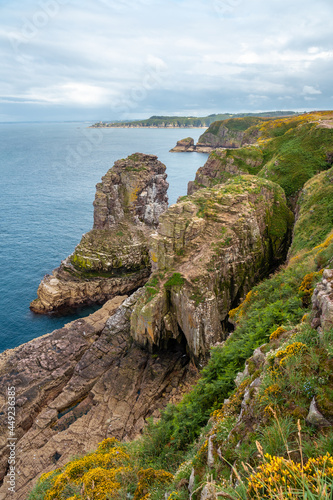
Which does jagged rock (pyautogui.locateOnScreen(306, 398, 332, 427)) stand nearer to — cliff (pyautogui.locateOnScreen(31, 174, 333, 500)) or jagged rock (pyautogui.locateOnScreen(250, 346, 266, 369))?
cliff (pyautogui.locateOnScreen(31, 174, 333, 500))

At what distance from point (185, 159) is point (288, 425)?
175338mm

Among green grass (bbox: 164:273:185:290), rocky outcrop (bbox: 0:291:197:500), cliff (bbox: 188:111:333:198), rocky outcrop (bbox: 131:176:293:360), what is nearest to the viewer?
rocky outcrop (bbox: 0:291:197:500)

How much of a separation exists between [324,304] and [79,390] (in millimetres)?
28009

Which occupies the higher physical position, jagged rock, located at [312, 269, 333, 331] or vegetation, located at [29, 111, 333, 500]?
jagged rock, located at [312, 269, 333, 331]

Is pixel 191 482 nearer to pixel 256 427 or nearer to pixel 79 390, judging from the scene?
pixel 256 427

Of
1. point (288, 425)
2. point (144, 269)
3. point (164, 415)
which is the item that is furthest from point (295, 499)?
point (144, 269)

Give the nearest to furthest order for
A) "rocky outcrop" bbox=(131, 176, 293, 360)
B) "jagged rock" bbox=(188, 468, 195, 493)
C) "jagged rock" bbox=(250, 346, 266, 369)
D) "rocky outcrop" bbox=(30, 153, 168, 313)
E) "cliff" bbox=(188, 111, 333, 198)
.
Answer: "jagged rock" bbox=(188, 468, 195, 493) → "jagged rock" bbox=(250, 346, 266, 369) → "rocky outcrop" bbox=(131, 176, 293, 360) → "cliff" bbox=(188, 111, 333, 198) → "rocky outcrop" bbox=(30, 153, 168, 313)

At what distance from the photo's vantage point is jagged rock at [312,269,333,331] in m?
8.08

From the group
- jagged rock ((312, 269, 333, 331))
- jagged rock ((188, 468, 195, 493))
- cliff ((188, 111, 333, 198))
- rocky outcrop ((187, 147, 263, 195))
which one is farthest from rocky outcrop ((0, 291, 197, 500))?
rocky outcrop ((187, 147, 263, 195))

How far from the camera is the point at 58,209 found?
289 feet

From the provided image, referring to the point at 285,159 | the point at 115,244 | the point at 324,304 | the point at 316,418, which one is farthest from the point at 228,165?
the point at 316,418

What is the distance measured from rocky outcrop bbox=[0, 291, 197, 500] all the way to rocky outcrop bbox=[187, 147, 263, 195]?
123 ft

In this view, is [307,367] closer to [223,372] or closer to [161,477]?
[161,477]

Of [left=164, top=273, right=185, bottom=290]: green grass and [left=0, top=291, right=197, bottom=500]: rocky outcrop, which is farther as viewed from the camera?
[left=164, top=273, right=185, bottom=290]: green grass
